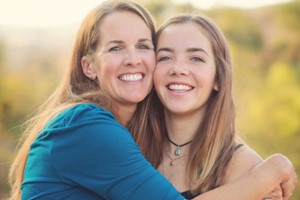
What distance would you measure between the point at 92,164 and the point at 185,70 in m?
0.83

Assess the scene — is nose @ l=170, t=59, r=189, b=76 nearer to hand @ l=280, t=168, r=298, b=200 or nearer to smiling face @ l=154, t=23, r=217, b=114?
smiling face @ l=154, t=23, r=217, b=114

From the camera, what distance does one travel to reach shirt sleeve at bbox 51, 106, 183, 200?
2.26m

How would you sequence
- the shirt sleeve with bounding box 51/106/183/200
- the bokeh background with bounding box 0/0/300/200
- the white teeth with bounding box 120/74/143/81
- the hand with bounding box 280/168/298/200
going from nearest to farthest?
the shirt sleeve with bounding box 51/106/183/200, the hand with bounding box 280/168/298/200, the white teeth with bounding box 120/74/143/81, the bokeh background with bounding box 0/0/300/200

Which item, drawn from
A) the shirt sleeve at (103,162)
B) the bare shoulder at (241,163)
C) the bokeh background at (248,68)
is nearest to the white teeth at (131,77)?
the shirt sleeve at (103,162)

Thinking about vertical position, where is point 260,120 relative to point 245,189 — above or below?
below

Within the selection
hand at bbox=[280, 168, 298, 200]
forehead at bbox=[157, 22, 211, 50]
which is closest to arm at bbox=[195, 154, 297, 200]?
hand at bbox=[280, 168, 298, 200]

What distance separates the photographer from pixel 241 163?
2.60m

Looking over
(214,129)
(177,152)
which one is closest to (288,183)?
(214,129)

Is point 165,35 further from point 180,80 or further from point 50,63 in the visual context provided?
point 50,63

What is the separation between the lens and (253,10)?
14.8 m

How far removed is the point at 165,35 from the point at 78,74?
57 cm

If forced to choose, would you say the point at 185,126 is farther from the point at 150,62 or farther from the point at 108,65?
the point at 108,65

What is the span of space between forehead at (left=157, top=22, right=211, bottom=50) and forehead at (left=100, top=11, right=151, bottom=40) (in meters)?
0.12

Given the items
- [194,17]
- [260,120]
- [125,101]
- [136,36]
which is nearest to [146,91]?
[125,101]
